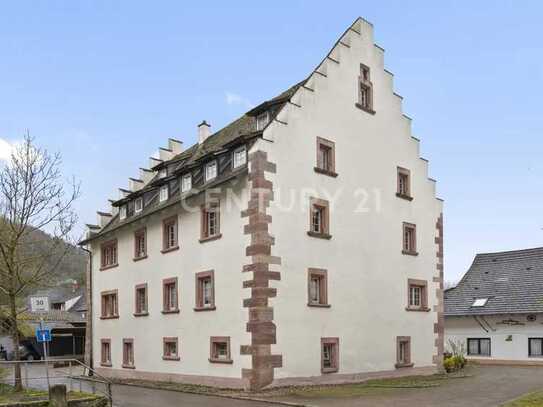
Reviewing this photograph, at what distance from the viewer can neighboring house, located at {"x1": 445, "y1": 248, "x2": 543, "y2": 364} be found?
37.8m

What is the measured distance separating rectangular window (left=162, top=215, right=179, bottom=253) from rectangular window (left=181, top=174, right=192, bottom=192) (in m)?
1.33

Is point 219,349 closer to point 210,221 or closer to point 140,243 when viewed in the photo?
point 210,221

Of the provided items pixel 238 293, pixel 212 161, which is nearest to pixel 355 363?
pixel 238 293

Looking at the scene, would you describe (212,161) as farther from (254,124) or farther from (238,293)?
(238,293)

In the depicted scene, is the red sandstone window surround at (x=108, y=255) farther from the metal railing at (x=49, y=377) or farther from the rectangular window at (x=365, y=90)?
the rectangular window at (x=365, y=90)

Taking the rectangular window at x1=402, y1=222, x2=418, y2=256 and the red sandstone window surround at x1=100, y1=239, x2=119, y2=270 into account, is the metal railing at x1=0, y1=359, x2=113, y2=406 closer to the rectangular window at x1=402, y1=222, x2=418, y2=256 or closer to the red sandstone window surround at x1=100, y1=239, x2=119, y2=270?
the red sandstone window surround at x1=100, y1=239, x2=119, y2=270

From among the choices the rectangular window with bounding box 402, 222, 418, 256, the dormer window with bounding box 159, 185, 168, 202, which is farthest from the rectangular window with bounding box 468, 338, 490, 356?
the dormer window with bounding box 159, 185, 168, 202

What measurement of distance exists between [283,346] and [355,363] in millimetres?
4257

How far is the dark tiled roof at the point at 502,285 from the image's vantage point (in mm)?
38750

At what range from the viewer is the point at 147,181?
3866 centimetres

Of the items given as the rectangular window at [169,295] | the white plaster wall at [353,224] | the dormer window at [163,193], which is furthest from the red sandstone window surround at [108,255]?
the white plaster wall at [353,224]

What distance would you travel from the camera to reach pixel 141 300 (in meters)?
31.9

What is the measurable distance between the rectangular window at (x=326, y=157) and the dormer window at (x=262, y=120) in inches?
102

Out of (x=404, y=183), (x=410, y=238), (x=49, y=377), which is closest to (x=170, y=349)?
(x=49, y=377)
